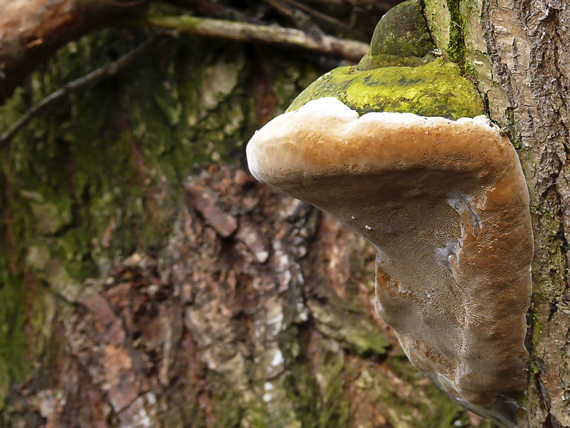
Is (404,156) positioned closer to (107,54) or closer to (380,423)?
(380,423)

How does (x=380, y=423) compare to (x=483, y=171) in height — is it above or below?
below

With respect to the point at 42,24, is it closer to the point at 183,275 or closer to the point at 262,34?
the point at 262,34

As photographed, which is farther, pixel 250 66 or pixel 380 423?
pixel 250 66

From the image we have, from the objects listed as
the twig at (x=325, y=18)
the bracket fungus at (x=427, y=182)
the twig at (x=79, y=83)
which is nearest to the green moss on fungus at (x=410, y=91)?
the bracket fungus at (x=427, y=182)

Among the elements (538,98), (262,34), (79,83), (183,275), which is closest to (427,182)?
(538,98)

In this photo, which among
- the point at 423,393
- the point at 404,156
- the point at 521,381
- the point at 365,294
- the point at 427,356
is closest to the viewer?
the point at 404,156

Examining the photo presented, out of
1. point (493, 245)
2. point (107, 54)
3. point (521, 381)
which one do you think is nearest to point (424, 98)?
point (493, 245)
